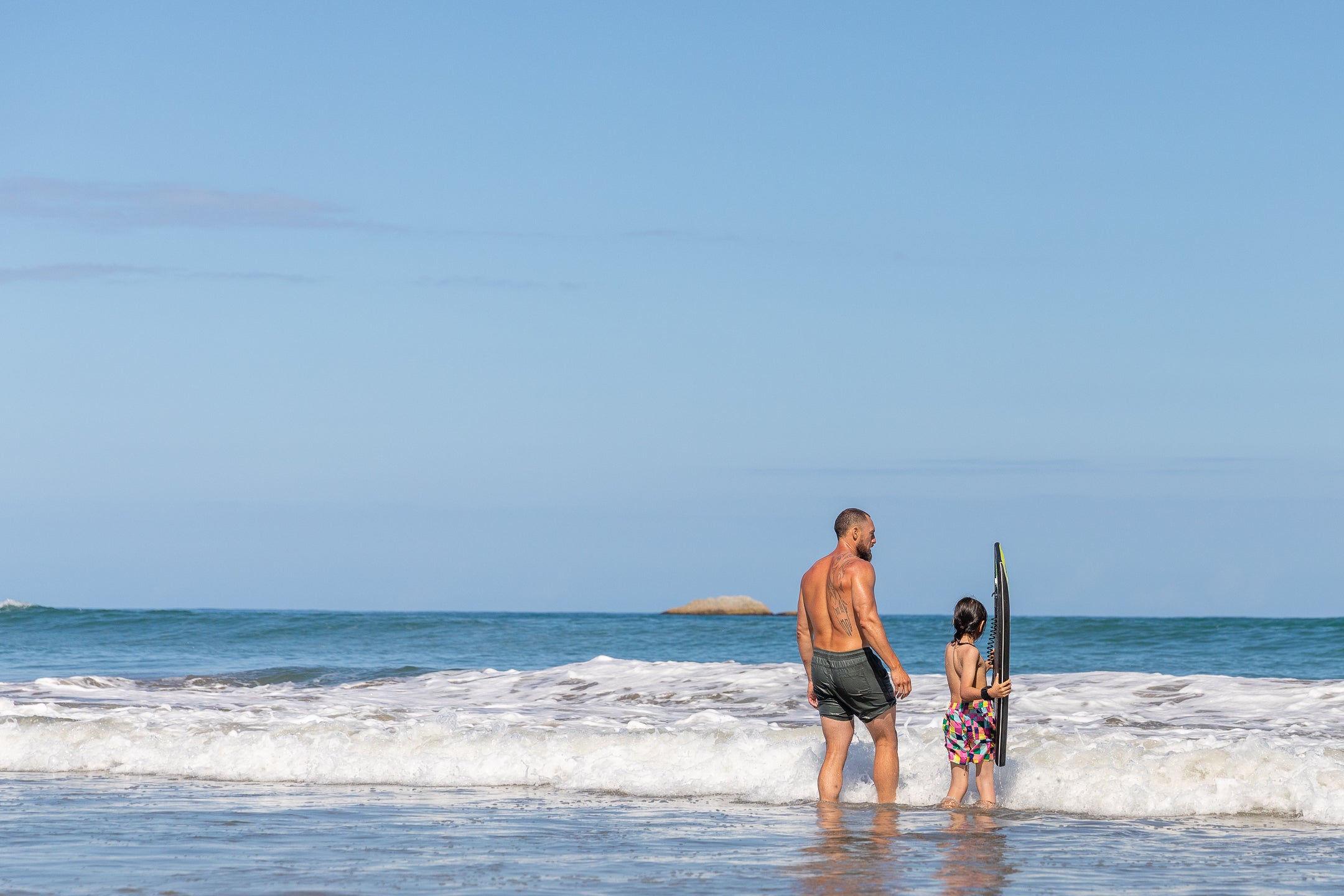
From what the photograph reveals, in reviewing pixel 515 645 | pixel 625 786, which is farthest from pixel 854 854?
pixel 515 645

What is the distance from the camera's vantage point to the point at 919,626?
35.5 m

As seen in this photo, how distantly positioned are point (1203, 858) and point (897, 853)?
5.50 ft

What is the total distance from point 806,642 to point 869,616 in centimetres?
60

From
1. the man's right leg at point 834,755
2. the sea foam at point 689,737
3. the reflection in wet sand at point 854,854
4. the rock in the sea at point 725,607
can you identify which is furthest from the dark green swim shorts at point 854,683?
the rock in the sea at point 725,607

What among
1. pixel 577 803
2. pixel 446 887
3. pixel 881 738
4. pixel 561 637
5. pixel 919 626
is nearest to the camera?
pixel 446 887

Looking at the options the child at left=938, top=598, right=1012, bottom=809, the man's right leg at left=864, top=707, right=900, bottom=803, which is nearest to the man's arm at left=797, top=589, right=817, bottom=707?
the man's right leg at left=864, top=707, right=900, bottom=803

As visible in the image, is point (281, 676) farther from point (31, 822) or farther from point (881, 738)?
point (881, 738)

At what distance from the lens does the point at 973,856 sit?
6641 mm

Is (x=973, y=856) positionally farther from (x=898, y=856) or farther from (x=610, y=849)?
(x=610, y=849)

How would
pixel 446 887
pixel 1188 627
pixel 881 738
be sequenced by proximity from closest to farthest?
1. pixel 446 887
2. pixel 881 738
3. pixel 1188 627

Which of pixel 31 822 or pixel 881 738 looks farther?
pixel 881 738

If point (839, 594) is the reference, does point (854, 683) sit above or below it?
below

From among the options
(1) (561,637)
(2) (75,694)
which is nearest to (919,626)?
(1) (561,637)

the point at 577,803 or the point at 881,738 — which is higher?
the point at 881,738
